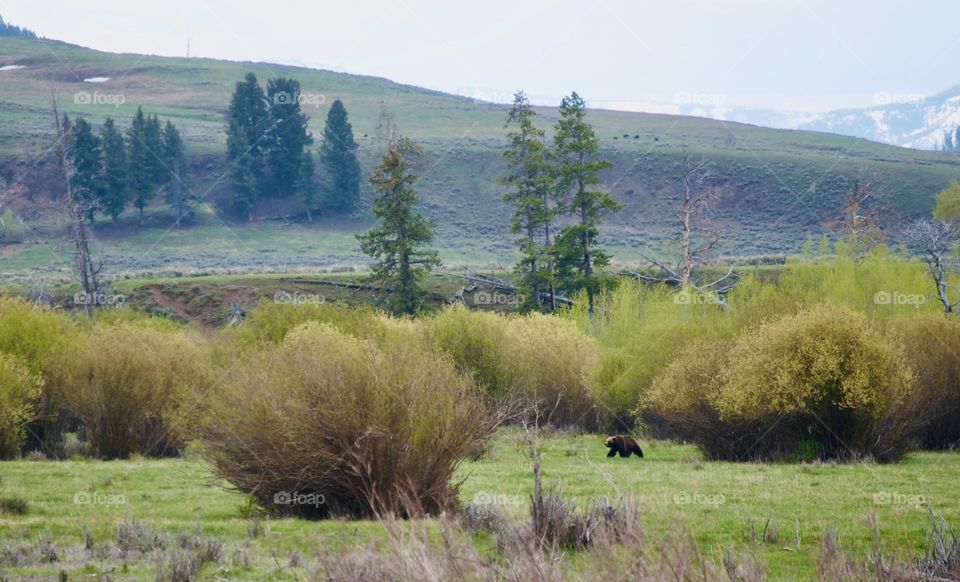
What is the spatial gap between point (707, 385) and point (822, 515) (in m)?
13.1

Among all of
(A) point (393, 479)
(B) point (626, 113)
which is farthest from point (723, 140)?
(A) point (393, 479)

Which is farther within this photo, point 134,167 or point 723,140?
point 723,140

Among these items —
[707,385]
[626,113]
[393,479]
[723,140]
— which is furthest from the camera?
[626,113]

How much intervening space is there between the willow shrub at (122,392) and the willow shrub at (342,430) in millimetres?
12602

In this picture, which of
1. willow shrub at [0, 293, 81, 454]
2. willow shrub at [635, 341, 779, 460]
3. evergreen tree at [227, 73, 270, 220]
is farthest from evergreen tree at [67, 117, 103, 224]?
willow shrub at [635, 341, 779, 460]

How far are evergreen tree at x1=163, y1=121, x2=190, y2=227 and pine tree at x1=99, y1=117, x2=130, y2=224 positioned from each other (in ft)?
23.8

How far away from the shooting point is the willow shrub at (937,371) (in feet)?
101

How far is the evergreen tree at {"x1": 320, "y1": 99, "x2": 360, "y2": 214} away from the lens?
111 metres

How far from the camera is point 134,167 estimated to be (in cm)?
10025

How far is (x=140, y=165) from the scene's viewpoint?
101m

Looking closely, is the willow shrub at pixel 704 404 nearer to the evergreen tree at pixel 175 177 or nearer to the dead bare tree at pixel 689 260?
the dead bare tree at pixel 689 260

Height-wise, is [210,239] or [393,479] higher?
[393,479]

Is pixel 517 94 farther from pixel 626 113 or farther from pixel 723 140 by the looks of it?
pixel 626 113

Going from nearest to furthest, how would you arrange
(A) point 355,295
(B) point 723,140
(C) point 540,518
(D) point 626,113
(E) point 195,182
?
(C) point 540,518 → (A) point 355,295 → (E) point 195,182 → (B) point 723,140 → (D) point 626,113
